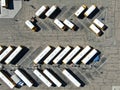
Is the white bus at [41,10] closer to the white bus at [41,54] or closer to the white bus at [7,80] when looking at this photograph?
the white bus at [41,54]

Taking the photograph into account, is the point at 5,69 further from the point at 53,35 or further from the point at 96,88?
the point at 96,88

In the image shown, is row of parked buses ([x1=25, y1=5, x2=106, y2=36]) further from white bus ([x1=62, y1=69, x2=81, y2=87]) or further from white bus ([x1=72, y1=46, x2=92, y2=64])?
white bus ([x1=62, y1=69, x2=81, y2=87])

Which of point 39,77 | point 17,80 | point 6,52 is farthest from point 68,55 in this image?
point 6,52

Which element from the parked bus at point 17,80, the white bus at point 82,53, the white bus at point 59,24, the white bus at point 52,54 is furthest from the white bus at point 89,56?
the parked bus at point 17,80

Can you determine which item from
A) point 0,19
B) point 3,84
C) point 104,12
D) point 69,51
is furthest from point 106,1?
point 3,84

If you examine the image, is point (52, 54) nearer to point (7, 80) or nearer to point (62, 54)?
point (62, 54)

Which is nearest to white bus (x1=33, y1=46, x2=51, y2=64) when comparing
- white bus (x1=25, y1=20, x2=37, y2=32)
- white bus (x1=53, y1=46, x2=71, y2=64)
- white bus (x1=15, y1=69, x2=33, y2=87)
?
white bus (x1=53, y1=46, x2=71, y2=64)
